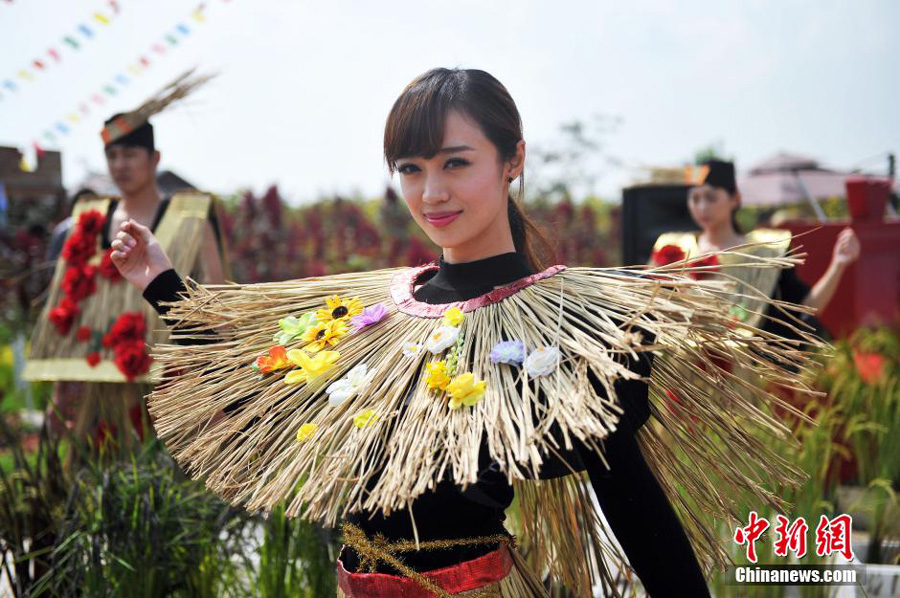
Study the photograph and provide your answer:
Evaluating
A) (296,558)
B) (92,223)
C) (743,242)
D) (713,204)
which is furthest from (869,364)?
(92,223)

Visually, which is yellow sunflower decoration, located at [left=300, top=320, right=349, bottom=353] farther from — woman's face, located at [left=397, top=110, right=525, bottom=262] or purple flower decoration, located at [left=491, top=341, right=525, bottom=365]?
purple flower decoration, located at [left=491, top=341, right=525, bottom=365]

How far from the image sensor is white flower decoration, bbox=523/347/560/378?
4.61 feet

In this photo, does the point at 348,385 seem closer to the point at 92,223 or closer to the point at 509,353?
the point at 509,353

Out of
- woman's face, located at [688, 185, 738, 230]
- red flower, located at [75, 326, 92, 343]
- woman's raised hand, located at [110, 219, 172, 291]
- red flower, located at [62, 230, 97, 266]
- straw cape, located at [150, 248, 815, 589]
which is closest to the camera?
straw cape, located at [150, 248, 815, 589]

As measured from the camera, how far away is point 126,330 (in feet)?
12.2

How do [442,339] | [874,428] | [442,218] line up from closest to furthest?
[442,339] < [442,218] < [874,428]

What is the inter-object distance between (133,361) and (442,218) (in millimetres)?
2430

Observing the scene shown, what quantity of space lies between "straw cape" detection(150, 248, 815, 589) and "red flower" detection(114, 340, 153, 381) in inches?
71.9

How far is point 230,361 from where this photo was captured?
1.81m

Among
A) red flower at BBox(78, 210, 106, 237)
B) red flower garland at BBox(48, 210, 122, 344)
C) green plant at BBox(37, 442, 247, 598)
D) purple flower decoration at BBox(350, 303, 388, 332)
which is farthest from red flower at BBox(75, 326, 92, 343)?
purple flower decoration at BBox(350, 303, 388, 332)

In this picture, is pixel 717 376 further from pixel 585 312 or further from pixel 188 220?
pixel 188 220

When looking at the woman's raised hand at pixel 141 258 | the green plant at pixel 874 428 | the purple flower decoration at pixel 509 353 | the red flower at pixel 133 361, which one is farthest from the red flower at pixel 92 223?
the green plant at pixel 874 428

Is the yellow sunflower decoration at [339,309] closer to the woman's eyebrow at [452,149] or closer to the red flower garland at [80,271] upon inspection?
the woman's eyebrow at [452,149]

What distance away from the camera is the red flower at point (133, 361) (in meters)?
3.64
